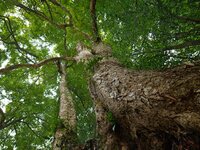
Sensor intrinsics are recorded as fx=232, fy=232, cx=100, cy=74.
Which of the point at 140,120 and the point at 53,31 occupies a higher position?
the point at 53,31

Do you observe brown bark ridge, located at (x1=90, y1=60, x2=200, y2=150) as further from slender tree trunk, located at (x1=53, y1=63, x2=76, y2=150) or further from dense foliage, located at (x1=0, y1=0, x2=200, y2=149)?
dense foliage, located at (x1=0, y1=0, x2=200, y2=149)

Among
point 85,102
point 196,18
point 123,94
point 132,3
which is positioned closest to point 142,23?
point 132,3

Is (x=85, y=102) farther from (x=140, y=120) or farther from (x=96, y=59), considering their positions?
(x=140, y=120)

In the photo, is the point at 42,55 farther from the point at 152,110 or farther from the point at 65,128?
the point at 152,110

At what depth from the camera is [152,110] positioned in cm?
249

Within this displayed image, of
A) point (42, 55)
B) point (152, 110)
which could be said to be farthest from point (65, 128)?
point (42, 55)

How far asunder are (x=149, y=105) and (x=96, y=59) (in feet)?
7.94

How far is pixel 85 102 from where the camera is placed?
1037 centimetres

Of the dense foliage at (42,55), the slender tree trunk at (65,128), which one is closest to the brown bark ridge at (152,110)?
the slender tree trunk at (65,128)

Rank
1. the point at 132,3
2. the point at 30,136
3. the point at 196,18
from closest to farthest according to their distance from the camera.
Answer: the point at 196,18 < the point at 132,3 < the point at 30,136

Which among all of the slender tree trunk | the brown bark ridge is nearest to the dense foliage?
the slender tree trunk

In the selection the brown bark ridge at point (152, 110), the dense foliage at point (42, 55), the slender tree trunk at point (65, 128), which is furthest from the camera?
the dense foliage at point (42, 55)

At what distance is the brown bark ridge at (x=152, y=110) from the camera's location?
7.02 ft

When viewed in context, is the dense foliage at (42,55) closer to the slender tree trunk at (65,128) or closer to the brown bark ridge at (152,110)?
the slender tree trunk at (65,128)
